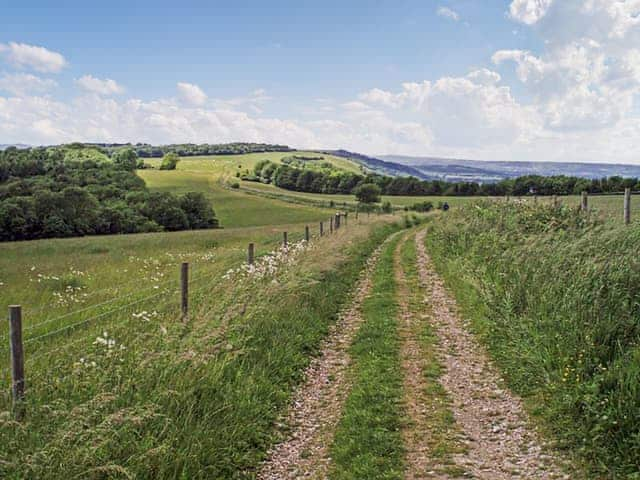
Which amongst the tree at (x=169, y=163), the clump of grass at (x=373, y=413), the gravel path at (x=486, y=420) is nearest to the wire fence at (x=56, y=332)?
the clump of grass at (x=373, y=413)

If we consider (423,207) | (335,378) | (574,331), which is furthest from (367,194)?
(574,331)

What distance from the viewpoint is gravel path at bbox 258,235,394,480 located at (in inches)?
213

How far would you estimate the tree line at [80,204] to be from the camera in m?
67.8

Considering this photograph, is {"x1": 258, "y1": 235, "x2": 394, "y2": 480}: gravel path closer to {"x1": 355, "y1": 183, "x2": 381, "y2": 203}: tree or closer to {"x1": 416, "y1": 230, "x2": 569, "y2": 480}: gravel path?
{"x1": 416, "y1": 230, "x2": 569, "y2": 480}: gravel path

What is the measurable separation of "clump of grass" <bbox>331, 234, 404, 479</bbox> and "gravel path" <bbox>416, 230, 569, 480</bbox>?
720mm

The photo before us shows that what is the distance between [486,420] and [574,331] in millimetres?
1930

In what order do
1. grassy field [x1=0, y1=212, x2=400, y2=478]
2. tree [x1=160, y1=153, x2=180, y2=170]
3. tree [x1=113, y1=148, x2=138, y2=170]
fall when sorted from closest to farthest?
grassy field [x1=0, y1=212, x2=400, y2=478] < tree [x1=113, y1=148, x2=138, y2=170] < tree [x1=160, y1=153, x2=180, y2=170]

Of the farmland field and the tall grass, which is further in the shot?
the tall grass

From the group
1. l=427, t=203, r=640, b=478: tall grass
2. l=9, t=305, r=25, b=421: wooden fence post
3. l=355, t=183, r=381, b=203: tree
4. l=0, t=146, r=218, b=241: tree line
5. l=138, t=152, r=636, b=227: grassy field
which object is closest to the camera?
l=9, t=305, r=25, b=421: wooden fence post

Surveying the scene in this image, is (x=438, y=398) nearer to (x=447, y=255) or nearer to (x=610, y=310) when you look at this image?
(x=610, y=310)

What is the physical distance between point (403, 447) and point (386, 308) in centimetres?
691

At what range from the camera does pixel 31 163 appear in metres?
103

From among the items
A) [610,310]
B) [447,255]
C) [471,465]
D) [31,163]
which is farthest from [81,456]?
[31,163]

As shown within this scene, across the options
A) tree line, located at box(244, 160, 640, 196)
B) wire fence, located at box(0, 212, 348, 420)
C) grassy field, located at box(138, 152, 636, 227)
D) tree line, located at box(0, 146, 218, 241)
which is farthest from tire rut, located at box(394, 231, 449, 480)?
tree line, located at box(244, 160, 640, 196)
